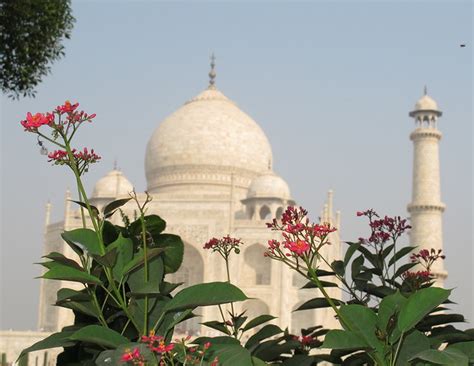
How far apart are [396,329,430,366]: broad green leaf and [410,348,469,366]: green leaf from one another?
0.67ft

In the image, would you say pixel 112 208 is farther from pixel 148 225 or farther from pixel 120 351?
pixel 120 351

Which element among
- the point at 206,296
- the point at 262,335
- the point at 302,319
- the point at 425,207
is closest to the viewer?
the point at 206,296

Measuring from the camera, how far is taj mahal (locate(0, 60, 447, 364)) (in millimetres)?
28422

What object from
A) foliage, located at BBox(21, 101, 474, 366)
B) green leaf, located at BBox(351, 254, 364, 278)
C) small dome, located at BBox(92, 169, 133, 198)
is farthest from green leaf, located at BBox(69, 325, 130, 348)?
small dome, located at BBox(92, 169, 133, 198)

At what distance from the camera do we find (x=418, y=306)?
Result: 77.7 inches

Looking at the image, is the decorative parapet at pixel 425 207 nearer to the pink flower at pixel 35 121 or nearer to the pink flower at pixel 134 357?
the pink flower at pixel 35 121

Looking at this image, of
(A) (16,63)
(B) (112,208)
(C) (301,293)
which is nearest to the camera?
(B) (112,208)

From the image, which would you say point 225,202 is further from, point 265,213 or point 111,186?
point 111,186

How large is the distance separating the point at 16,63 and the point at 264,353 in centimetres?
628

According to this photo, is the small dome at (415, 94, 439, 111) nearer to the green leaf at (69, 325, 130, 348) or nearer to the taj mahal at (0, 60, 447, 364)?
the taj mahal at (0, 60, 447, 364)

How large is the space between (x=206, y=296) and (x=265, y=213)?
2953 cm

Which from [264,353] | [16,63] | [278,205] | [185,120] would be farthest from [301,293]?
[264,353]

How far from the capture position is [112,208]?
98.1 inches

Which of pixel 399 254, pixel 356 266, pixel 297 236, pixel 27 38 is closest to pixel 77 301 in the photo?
pixel 297 236
